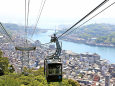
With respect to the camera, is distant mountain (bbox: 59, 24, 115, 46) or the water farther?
distant mountain (bbox: 59, 24, 115, 46)

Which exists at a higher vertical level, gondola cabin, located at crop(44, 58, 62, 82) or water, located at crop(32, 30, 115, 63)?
water, located at crop(32, 30, 115, 63)

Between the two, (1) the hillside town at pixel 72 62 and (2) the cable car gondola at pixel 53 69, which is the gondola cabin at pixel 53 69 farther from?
(1) the hillside town at pixel 72 62

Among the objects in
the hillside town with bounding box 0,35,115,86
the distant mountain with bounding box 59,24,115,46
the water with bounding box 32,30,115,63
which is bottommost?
the hillside town with bounding box 0,35,115,86

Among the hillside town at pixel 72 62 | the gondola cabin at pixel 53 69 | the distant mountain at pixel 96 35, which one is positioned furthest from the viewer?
the distant mountain at pixel 96 35

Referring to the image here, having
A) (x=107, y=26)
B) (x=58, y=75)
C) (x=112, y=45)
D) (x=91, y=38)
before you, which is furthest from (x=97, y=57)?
(x=58, y=75)

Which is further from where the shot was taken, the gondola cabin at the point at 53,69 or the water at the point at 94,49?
the water at the point at 94,49

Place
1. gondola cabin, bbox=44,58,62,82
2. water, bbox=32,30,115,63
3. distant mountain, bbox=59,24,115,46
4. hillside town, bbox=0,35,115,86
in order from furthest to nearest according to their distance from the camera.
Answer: distant mountain, bbox=59,24,115,46 → water, bbox=32,30,115,63 → hillside town, bbox=0,35,115,86 → gondola cabin, bbox=44,58,62,82

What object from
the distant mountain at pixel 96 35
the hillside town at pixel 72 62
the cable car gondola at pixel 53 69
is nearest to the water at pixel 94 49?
the distant mountain at pixel 96 35

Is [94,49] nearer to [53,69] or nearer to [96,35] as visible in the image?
[96,35]

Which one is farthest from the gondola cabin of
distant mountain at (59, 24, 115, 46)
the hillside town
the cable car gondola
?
distant mountain at (59, 24, 115, 46)

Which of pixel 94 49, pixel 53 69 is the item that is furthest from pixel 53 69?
pixel 94 49

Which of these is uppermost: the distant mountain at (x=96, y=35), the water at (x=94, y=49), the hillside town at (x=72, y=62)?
the distant mountain at (x=96, y=35)

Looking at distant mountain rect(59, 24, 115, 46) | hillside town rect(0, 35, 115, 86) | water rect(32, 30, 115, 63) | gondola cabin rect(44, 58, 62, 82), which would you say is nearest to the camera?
gondola cabin rect(44, 58, 62, 82)

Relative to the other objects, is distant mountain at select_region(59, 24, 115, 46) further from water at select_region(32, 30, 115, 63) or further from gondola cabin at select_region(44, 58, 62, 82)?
gondola cabin at select_region(44, 58, 62, 82)
